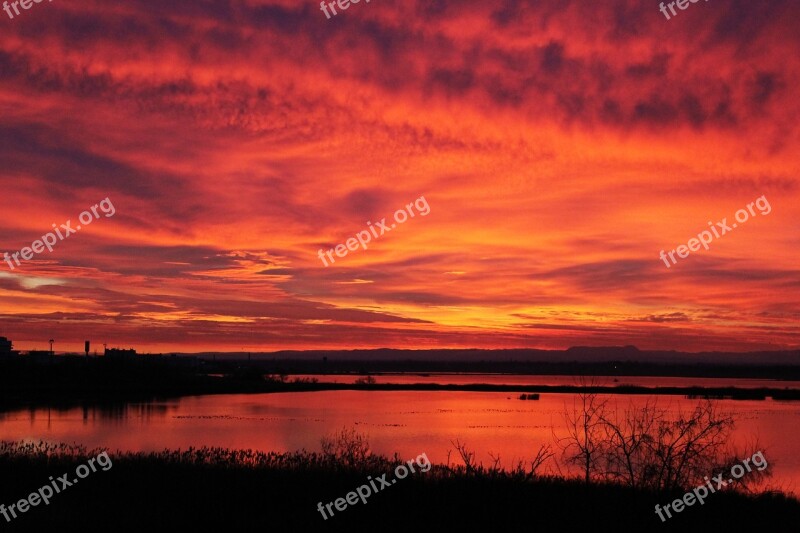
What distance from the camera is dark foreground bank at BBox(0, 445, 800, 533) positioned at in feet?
60.3

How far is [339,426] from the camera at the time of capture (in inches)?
2244

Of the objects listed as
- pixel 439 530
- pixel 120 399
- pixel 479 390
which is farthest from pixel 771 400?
pixel 439 530

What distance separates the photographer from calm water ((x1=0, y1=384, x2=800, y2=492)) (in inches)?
1774

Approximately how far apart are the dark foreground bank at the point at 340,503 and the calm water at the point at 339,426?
13.8 m

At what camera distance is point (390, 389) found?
12350 cm

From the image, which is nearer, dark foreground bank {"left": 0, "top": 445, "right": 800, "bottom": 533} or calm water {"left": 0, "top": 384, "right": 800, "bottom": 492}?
dark foreground bank {"left": 0, "top": 445, "right": 800, "bottom": 533}

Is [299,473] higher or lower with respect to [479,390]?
higher

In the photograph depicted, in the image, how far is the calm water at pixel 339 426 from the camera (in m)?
45.1

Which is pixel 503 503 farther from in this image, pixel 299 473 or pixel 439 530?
pixel 299 473

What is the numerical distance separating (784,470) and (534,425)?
24.6 m

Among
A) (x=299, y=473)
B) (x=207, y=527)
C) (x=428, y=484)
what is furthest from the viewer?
(x=299, y=473)

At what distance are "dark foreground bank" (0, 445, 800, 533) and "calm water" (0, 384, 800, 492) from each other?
13752 millimetres

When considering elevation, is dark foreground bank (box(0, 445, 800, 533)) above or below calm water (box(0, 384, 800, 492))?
above

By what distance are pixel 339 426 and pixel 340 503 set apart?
36573mm
